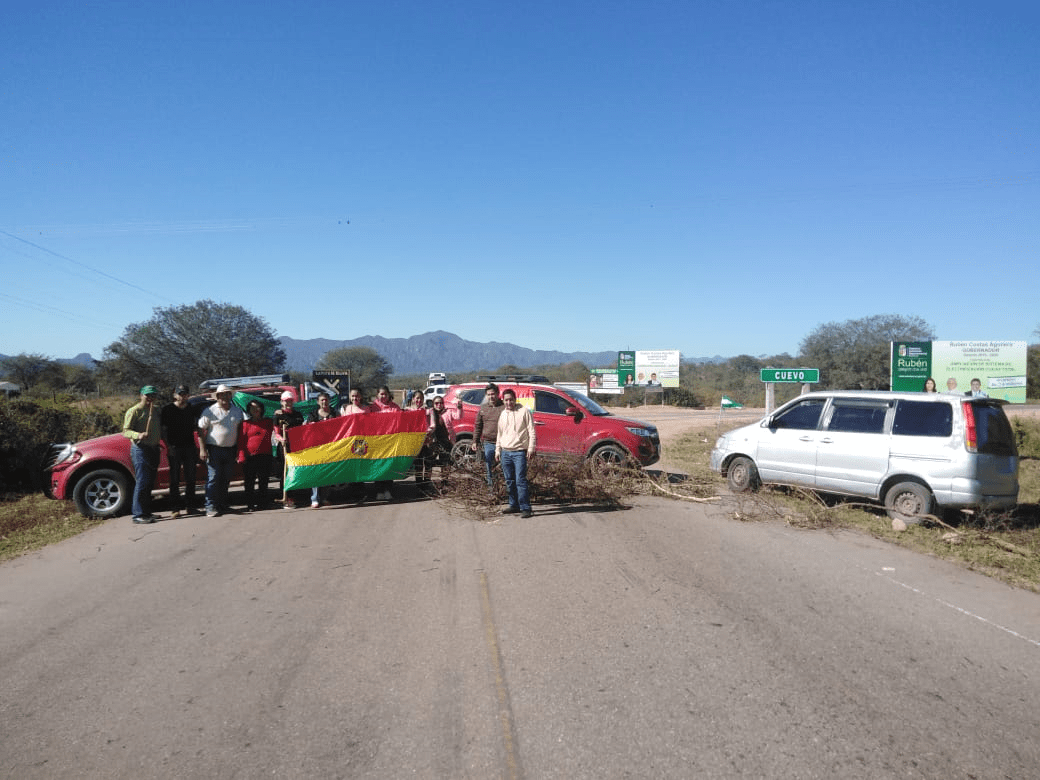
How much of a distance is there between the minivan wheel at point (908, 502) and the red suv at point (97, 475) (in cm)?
1037

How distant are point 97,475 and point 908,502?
11.4 meters

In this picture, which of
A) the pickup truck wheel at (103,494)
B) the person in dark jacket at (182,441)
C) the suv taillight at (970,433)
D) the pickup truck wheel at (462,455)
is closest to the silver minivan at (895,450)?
the suv taillight at (970,433)

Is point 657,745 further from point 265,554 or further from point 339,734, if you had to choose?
point 265,554

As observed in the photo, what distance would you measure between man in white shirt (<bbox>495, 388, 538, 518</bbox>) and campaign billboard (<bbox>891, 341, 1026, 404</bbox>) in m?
17.8

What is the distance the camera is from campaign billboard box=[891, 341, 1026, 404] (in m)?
22.9

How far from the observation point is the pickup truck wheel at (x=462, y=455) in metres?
11.4

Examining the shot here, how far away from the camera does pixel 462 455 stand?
12297 mm

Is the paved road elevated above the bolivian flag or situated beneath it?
situated beneath

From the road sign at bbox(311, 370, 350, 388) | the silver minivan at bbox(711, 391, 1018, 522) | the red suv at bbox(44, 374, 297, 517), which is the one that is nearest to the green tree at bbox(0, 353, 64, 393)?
the road sign at bbox(311, 370, 350, 388)

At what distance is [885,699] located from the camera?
4.14 meters

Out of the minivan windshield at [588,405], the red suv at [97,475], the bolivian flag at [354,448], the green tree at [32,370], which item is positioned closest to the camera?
the red suv at [97,475]

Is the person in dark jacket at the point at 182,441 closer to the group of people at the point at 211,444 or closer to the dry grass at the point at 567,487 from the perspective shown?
the group of people at the point at 211,444

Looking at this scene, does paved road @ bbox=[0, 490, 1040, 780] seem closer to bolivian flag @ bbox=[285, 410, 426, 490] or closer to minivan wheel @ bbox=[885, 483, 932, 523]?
minivan wheel @ bbox=[885, 483, 932, 523]

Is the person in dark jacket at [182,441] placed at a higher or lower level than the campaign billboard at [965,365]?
lower
